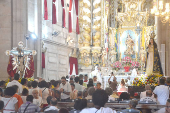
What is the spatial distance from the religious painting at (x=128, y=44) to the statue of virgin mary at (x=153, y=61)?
1237 cm

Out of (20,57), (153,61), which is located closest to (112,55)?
(153,61)

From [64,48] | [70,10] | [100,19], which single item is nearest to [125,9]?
[100,19]

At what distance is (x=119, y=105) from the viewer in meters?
7.62

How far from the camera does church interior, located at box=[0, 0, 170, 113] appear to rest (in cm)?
1796

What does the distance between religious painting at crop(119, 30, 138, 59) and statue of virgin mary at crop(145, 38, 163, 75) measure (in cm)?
1237

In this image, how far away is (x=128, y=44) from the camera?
27.0 m

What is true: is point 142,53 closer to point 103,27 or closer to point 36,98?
point 103,27

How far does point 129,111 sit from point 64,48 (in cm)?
1779

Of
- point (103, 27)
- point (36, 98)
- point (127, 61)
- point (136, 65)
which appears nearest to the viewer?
point (36, 98)

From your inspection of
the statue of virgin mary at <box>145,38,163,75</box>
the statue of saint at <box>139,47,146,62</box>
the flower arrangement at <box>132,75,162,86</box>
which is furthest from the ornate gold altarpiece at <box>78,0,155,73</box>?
the flower arrangement at <box>132,75,162,86</box>

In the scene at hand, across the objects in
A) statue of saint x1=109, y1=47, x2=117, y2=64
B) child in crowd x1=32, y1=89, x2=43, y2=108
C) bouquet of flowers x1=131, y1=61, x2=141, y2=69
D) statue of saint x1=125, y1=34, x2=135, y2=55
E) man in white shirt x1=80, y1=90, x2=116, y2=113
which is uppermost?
statue of saint x1=125, y1=34, x2=135, y2=55

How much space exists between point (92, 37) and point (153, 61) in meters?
13.0

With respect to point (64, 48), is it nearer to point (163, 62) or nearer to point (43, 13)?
point (43, 13)

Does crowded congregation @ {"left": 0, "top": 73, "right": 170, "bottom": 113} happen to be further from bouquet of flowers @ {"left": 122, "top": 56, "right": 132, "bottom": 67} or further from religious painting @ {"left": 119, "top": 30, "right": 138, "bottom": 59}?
religious painting @ {"left": 119, "top": 30, "right": 138, "bottom": 59}
